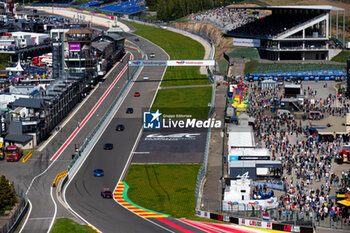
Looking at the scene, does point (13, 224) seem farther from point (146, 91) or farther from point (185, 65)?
point (185, 65)

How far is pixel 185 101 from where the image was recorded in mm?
119438

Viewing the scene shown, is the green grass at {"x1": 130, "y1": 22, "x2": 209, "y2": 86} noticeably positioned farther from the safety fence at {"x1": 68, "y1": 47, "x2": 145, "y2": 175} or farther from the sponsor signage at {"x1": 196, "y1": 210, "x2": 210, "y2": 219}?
the sponsor signage at {"x1": 196, "y1": 210, "x2": 210, "y2": 219}

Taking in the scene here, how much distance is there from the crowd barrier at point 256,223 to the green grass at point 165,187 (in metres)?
1.80

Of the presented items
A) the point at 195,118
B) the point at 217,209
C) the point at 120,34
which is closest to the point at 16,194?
the point at 217,209

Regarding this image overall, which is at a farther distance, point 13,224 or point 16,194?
point 16,194

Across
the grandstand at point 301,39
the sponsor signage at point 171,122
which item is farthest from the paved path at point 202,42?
the sponsor signage at point 171,122

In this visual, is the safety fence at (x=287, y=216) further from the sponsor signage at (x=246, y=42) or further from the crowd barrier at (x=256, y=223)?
the sponsor signage at (x=246, y=42)

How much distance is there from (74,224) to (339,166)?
103ft

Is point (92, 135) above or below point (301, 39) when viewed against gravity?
below

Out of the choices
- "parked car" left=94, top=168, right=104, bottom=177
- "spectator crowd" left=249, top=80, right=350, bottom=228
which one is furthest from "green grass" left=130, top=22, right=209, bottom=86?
"parked car" left=94, top=168, right=104, bottom=177

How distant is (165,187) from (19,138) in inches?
984

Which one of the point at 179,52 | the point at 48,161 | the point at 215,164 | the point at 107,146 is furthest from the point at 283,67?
the point at 48,161

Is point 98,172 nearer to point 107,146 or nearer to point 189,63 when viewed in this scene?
point 107,146

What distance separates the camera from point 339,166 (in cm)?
8138
